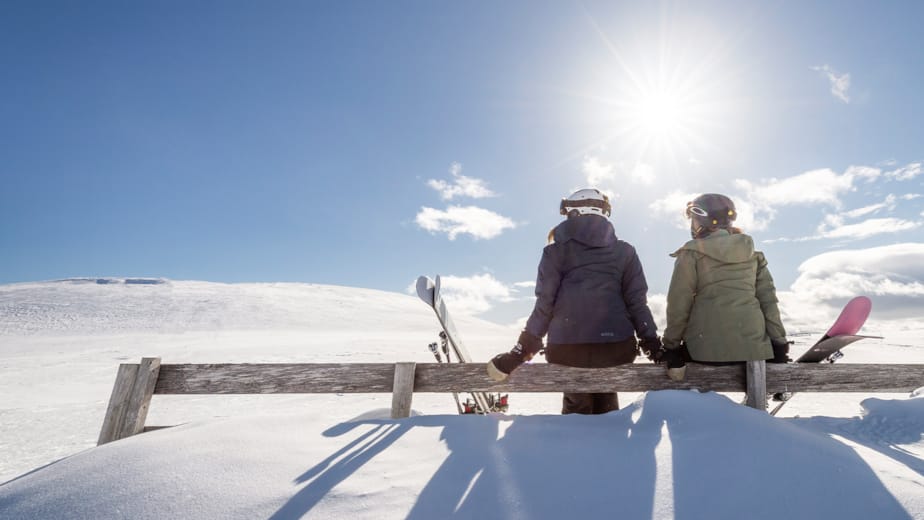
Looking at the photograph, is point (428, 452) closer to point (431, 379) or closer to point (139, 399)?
point (431, 379)

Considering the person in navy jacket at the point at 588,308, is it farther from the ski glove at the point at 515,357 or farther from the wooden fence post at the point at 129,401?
the wooden fence post at the point at 129,401

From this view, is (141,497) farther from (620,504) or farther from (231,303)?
(231,303)

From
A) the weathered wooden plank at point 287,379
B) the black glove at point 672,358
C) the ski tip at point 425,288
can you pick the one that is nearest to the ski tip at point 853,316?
the black glove at point 672,358

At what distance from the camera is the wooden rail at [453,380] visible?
3.32 m

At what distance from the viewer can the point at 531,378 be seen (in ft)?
11.1

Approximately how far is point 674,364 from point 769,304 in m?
1.27

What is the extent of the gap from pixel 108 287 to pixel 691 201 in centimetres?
5526

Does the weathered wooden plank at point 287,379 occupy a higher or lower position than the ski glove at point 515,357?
lower

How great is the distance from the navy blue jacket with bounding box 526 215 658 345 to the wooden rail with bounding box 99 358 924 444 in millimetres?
319

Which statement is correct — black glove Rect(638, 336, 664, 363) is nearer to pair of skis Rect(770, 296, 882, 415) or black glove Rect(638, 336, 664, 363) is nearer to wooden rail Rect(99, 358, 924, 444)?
wooden rail Rect(99, 358, 924, 444)

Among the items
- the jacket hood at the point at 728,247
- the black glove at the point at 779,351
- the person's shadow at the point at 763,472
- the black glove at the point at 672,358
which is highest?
the jacket hood at the point at 728,247

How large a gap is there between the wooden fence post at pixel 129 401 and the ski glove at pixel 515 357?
322cm

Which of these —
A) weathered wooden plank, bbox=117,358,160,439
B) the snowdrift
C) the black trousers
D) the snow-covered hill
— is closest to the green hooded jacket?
the black trousers

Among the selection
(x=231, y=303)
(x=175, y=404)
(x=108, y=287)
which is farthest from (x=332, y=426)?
(x=108, y=287)
